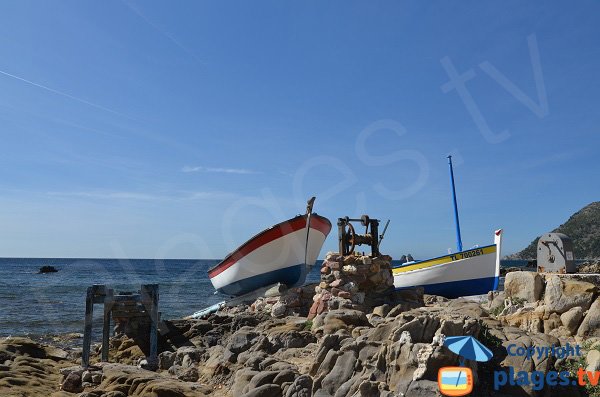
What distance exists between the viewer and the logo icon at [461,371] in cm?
662

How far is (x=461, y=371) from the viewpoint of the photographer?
6.84 metres

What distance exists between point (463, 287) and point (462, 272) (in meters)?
0.87

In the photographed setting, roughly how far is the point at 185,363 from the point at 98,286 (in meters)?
3.90

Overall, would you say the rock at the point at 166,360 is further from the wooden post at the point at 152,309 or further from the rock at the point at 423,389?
the rock at the point at 423,389

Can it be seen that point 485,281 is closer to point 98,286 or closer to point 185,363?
point 185,363

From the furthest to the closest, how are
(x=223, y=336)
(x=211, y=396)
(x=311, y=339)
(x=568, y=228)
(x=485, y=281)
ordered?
1. (x=568, y=228)
2. (x=485, y=281)
3. (x=223, y=336)
4. (x=311, y=339)
5. (x=211, y=396)

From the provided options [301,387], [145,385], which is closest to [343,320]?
[301,387]

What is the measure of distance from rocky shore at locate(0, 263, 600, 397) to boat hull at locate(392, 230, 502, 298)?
5853mm

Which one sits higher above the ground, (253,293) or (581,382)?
(253,293)

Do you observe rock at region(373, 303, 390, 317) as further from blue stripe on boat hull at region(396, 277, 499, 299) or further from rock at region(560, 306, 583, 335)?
blue stripe on boat hull at region(396, 277, 499, 299)

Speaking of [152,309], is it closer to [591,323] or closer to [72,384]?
[72,384]

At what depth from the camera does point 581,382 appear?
755 cm

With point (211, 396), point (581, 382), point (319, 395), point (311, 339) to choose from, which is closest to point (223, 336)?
point (311, 339)

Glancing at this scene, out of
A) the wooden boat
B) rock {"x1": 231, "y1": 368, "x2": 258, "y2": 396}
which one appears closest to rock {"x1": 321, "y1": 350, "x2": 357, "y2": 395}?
rock {"x1": 231, "y1": 368, "x2": 258, "y2": 396}
